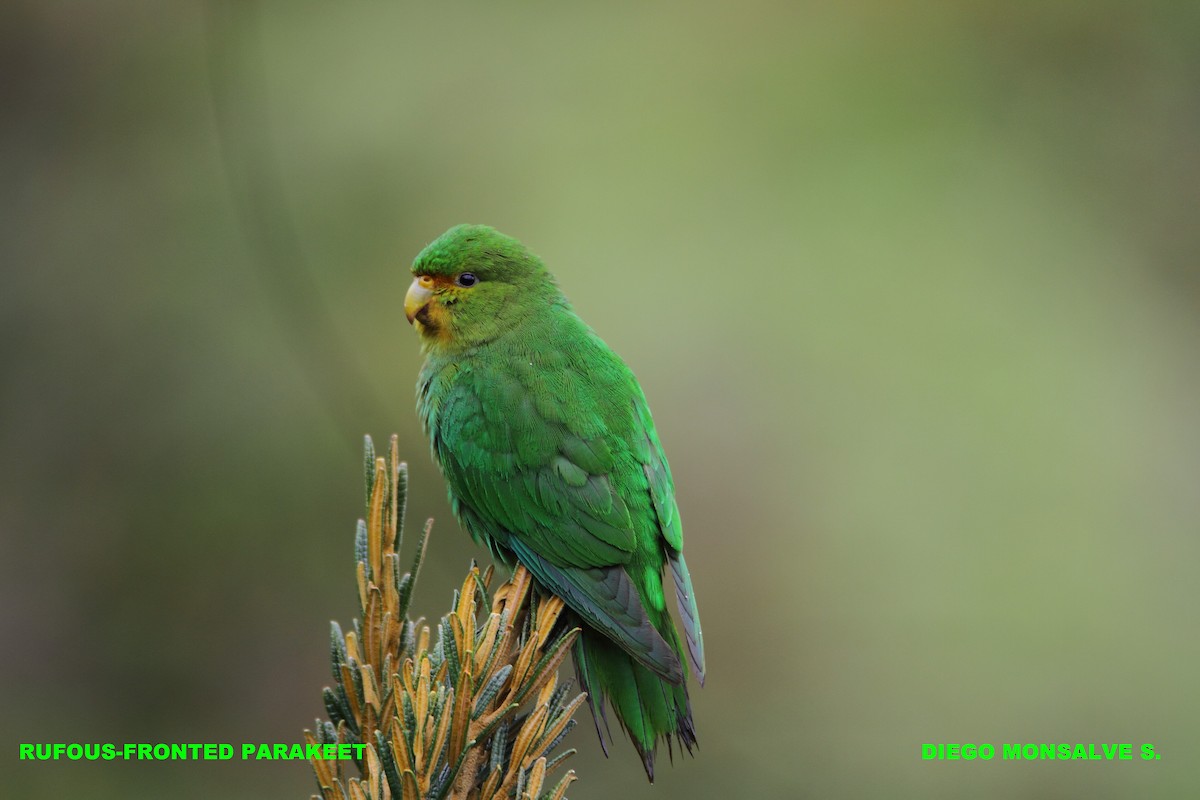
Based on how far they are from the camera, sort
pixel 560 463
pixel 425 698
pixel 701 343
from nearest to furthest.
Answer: pixel 425 698
pixel 560 463
pixel 701 343

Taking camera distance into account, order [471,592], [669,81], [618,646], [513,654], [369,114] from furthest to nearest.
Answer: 1. [669,81]
2. [369,114]
3. [618,646]
4. [513,654]
5. [471,592]

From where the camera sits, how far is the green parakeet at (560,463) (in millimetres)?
2088

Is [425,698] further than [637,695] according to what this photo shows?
No

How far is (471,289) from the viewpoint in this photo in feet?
8.96

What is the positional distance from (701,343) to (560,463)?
168cm

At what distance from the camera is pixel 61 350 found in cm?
354

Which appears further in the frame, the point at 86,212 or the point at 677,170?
the point at 677,170

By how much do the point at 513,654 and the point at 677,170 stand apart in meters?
2.81

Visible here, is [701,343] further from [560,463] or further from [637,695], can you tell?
[637,695]

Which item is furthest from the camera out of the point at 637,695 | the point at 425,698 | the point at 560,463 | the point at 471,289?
the point at 471,289

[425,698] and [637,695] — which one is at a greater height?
[637,695]

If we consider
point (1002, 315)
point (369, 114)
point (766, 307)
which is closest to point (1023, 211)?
point (1002, 315)

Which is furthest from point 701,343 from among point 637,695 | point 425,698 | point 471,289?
point 425,698

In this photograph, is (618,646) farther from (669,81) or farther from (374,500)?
(669,81)
